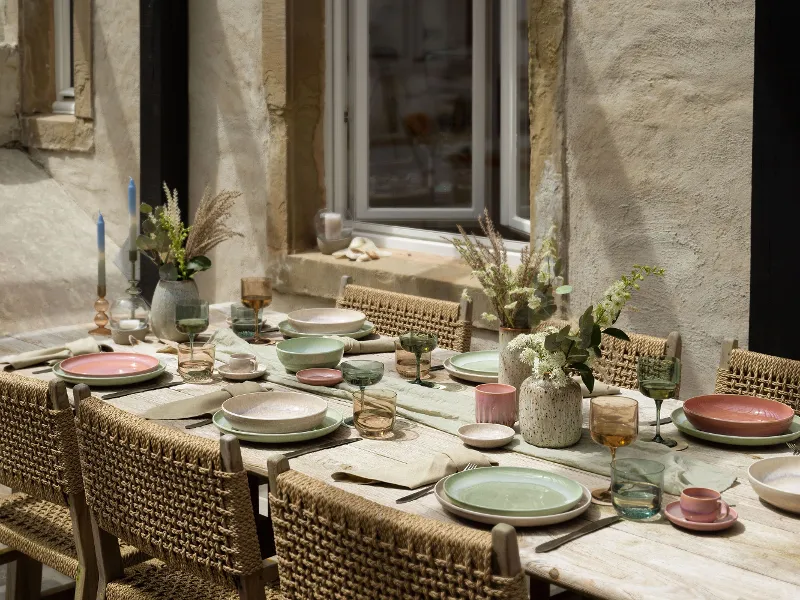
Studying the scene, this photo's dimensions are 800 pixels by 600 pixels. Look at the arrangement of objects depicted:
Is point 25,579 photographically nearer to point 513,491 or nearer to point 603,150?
point 513,491

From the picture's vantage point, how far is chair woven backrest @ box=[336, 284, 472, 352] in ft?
11.1

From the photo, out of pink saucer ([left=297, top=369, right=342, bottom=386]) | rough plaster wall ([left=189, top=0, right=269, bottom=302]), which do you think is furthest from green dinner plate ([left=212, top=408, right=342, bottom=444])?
rough plaster wall ([left=189, top=0, right=269, bottom=302])

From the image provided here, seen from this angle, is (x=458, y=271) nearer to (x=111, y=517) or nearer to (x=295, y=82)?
(x=295, y=82)

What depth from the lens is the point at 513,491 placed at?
197 cm

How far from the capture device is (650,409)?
254cm

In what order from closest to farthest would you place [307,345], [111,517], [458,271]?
[111,517] → [307,345] → [458,271]

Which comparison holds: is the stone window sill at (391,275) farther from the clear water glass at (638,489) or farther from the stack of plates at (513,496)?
the clear water glass at (638,489)

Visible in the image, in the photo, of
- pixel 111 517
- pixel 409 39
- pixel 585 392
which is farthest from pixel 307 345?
pixel 409 39

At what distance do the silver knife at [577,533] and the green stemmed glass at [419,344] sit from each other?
3.13 feet

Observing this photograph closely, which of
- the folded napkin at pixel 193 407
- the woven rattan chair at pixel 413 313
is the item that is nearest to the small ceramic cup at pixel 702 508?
the folded napkin at pixel 193 407

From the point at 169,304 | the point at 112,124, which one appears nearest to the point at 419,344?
the point at 169,304

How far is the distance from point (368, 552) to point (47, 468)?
0.99 metres

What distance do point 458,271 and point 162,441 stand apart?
262 cm

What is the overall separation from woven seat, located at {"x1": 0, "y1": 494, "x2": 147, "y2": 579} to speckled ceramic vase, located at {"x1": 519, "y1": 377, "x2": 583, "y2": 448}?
899mm
